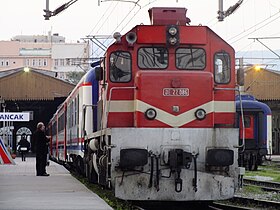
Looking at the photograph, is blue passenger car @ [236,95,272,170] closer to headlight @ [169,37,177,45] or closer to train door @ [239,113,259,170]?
train door @ [239,113,259,170]

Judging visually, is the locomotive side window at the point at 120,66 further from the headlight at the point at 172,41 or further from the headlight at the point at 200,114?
the headlight at the point at 200,114

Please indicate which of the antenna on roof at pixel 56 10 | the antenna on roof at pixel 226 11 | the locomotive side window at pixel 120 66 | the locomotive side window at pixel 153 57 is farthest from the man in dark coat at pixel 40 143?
the locomotive side window at pixel 153 57

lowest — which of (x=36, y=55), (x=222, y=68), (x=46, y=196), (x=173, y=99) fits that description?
(x=46, y=196)

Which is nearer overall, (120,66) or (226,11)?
(120,66)

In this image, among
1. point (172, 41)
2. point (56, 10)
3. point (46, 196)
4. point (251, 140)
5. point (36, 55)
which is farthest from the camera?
point (36, 55)

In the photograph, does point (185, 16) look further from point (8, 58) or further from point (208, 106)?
point (8, 58)

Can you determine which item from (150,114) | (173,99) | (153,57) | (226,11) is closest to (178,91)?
(173,99)

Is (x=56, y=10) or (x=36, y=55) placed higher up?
(x=36, y=55)

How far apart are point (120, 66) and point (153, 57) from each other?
65 centimetres

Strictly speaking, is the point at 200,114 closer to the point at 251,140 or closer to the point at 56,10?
the point at 56,10

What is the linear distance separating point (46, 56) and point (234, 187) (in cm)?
12518

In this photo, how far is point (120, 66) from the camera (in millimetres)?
12594

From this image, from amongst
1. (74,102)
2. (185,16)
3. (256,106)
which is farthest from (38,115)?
(185,16)

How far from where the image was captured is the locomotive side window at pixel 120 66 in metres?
12.6
